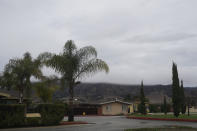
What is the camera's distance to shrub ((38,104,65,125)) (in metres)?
23.5

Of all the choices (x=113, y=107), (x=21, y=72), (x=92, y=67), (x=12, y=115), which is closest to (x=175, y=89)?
(x=92, y=67)

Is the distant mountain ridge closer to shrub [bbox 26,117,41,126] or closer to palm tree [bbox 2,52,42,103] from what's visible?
palm tree [bbox 2,52,42,103]

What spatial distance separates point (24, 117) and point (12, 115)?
3.48ft

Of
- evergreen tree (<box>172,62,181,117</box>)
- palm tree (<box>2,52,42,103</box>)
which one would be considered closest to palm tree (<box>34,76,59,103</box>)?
palm tree (<box>2,52,42,103</box>)

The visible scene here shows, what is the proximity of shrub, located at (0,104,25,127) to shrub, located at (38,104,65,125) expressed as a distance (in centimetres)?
178

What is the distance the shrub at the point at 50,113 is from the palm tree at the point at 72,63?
3118 millimetres

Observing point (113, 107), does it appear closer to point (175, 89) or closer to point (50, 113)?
point (175, 89)

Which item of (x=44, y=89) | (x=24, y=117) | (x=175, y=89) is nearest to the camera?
(x=24, y=117)

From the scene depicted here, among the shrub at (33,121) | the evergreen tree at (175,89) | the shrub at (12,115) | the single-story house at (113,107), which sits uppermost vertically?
the evergreen tree at (175,89)

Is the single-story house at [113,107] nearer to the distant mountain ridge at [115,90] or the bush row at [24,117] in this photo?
the bush row at [24,117]

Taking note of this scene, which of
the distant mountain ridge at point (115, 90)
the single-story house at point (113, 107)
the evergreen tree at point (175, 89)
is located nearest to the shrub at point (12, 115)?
the evergreen tree at point (175, 89)

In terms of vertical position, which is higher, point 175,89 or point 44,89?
point 44,89

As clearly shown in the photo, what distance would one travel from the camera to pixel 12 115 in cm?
2189

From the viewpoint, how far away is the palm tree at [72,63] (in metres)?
27.5
